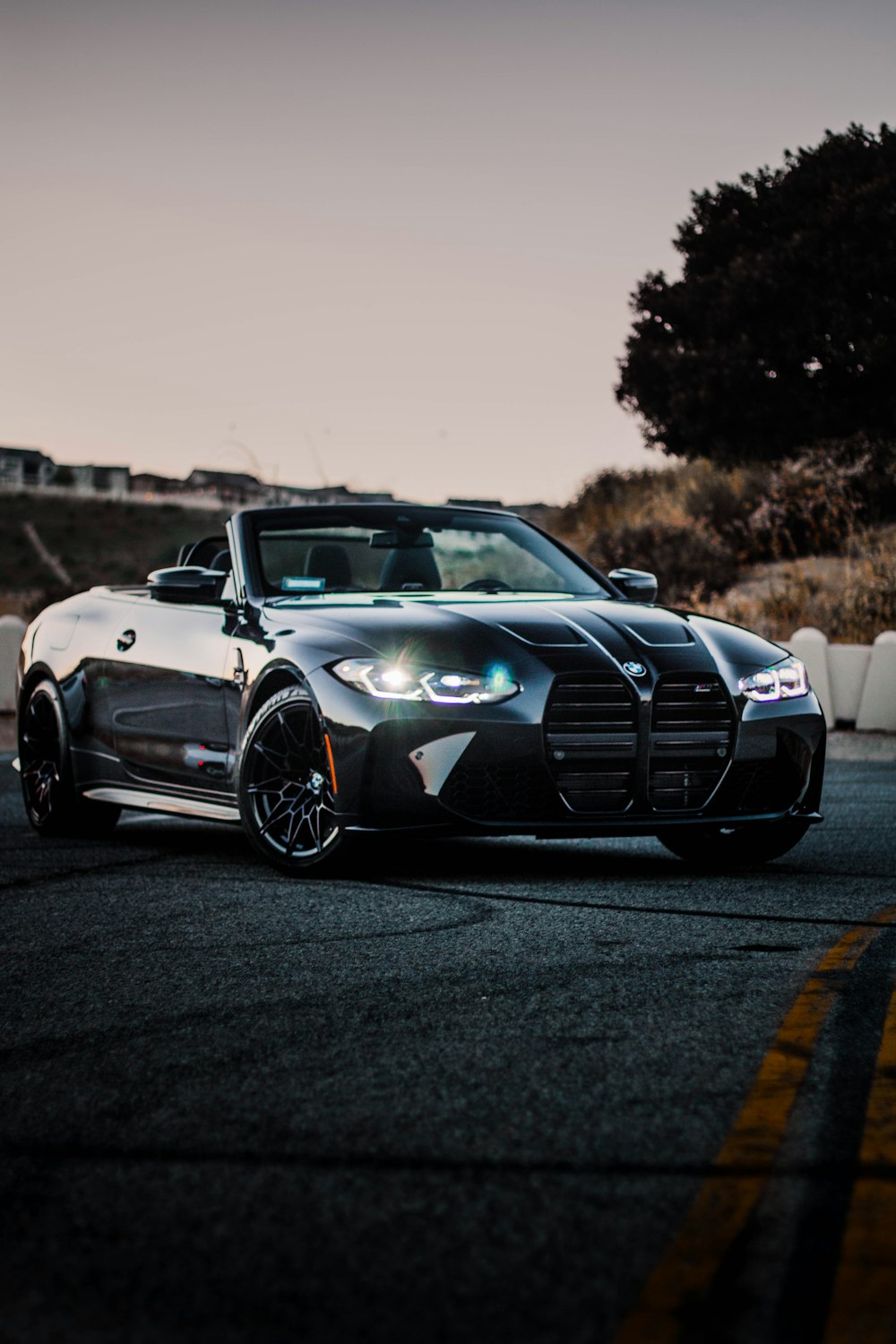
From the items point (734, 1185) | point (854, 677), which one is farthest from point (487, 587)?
point (854, 677)

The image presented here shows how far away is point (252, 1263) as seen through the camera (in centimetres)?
297

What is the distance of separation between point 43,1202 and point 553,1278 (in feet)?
3.31

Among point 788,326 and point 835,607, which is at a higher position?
point 788,326

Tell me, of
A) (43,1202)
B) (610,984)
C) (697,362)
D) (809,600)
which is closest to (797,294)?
(697,362)

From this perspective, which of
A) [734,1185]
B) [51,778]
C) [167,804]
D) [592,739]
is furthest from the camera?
[51,778]

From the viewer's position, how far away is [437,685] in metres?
7.11

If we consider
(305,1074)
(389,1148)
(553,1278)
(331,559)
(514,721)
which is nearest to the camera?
(553,1278)

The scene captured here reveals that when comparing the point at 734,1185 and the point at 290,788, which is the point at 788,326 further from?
the point at 734,1185

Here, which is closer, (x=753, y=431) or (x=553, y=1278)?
(x=553, y=1278)

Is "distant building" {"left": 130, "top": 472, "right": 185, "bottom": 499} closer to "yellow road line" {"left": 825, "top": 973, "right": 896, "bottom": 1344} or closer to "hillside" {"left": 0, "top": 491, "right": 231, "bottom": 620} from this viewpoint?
"hillside" {"left": 0, "top": 491, "right": 231, "bottom": 620}

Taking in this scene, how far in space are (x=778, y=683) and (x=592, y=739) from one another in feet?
3.19

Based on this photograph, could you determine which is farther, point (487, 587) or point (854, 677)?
point (854, 677)

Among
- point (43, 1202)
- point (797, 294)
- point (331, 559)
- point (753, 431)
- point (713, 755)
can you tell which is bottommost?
point (43, 1202)

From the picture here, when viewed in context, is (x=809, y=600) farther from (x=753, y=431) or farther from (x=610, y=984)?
(x=610, y=984)
